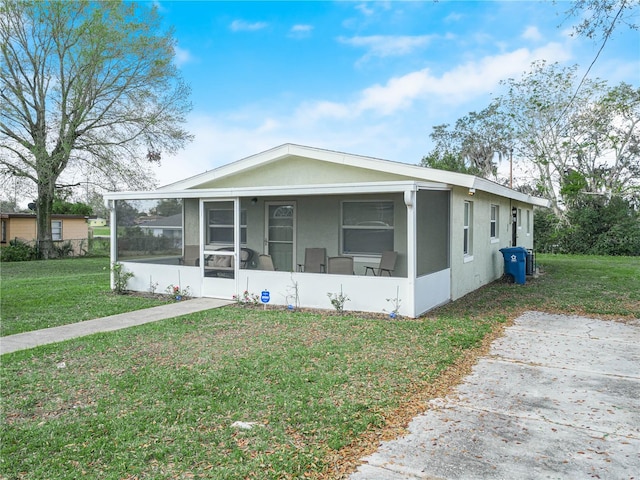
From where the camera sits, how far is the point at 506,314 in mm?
8719

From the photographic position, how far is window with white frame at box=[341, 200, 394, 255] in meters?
10.4

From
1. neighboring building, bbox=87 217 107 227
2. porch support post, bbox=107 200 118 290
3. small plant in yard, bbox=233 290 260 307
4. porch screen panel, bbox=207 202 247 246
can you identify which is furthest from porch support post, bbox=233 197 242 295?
neighboring building, bbox=87 217 107 227

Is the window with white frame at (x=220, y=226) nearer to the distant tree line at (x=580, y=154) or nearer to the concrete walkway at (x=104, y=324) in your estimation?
the concrete walkway at (x=104, y=324)

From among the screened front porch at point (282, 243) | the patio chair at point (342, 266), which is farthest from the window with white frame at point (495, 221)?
the patio chair at point (342, 266)

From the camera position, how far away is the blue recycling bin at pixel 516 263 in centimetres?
1299

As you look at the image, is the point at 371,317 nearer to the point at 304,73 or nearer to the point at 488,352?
the point at 488,352

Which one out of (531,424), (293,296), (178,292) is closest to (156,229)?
(178,292)

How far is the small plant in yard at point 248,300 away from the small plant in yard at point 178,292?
57.7 inches

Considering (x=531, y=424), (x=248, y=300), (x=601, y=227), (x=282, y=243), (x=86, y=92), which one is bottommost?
(x=531, y=424)

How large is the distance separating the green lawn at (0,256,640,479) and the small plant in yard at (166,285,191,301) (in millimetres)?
2224

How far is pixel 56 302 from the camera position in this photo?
10125mm

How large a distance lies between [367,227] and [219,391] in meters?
6.62

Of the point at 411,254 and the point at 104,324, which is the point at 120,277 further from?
the point at 411,254

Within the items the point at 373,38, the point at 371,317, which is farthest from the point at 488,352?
the point at 373,38
